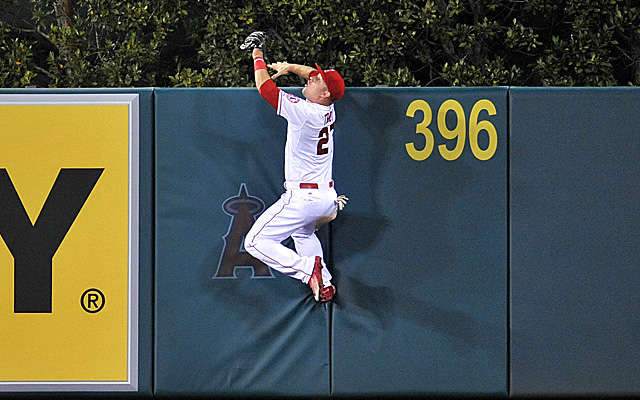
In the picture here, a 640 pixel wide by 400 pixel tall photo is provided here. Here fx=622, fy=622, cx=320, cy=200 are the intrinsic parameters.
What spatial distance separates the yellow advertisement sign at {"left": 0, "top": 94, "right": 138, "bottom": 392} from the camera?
12.8 feet

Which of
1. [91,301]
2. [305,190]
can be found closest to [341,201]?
[305,190]

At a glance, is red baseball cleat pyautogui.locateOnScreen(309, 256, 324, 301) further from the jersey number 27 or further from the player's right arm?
the player's right arm

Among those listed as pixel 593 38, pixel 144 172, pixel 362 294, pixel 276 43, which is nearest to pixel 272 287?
pixel 362 294

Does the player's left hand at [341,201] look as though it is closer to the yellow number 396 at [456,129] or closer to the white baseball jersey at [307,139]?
the white baseball jersey at [307,139]

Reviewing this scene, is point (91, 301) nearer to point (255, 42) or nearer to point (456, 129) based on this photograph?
point (255, 42)

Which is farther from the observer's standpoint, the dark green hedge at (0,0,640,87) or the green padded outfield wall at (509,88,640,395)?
the dark green hedge at (0,0,640,87)

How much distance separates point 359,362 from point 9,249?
2327mm

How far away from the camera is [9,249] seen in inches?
155

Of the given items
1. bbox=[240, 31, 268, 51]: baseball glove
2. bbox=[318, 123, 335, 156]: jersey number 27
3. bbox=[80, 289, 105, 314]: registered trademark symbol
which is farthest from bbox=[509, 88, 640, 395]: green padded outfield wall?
bbox=[80, 289, 105, 314]: registered trademark symbol

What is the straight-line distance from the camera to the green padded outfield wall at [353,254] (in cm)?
396

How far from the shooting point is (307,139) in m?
3.81

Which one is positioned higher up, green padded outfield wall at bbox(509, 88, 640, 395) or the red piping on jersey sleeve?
the red piping on jersey sleeve

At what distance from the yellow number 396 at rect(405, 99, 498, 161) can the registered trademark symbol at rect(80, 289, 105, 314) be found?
7.15 ft

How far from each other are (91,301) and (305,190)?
1.52 meters
